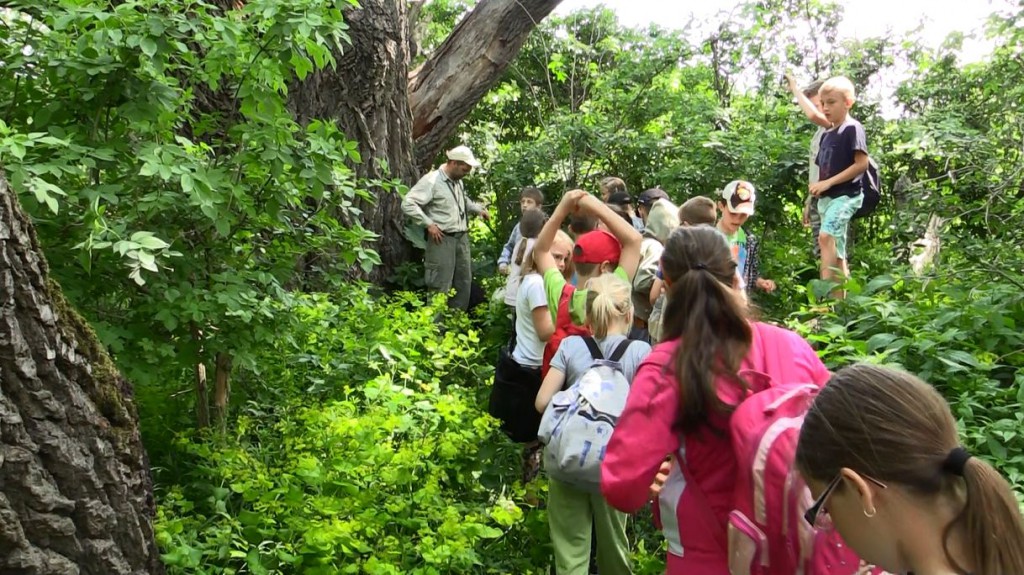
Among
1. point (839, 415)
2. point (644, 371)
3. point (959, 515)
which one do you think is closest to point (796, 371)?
point (644, 371)

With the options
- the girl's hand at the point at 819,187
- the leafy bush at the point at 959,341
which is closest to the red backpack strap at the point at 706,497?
the leafy bush at the point at 959,341

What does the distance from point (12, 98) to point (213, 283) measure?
1092 mm

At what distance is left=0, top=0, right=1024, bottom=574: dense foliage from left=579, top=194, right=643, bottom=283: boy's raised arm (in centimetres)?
113

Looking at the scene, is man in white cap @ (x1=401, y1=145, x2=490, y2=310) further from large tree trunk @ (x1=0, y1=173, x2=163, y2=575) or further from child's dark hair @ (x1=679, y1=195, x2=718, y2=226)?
large tree trunk @ (x1=0, y1=173, x2=163, y2=575)

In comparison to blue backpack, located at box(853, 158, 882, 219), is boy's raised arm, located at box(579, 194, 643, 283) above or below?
above

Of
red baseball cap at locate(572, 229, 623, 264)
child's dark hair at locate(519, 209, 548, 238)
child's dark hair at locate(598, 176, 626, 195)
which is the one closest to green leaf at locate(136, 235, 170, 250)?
red baseball cap at locate(572, 229, 623, 264)

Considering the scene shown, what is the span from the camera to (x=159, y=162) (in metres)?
3.23

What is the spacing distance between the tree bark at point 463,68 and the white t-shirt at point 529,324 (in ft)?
16.9

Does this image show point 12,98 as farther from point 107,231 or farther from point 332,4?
point 332,4

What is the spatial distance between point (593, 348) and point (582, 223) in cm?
115

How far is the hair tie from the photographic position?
1433 mm

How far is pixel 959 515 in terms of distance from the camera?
1411mm

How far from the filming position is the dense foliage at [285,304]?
3.30 metres

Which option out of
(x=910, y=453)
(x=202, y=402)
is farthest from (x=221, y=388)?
(x=910, y=453)
